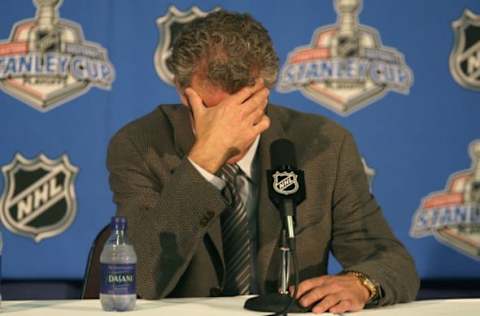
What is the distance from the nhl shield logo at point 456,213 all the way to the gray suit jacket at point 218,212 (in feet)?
5.12

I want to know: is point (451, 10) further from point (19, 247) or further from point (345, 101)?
point (19, 247)

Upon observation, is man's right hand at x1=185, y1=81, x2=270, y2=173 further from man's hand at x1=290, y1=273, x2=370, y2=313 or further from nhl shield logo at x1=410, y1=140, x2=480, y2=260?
nhl shield logo at x1=410, y1=140, x2=480, y2=260

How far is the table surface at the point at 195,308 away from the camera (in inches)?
83.1

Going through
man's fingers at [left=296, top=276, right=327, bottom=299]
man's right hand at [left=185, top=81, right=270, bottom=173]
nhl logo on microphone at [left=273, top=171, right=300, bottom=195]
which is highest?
man's right hand at [left=185, top=81, right=270, bottom=173]

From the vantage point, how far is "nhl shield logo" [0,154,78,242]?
405cm

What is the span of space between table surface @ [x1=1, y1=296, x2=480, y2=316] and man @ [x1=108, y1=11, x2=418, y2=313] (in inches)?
2.3

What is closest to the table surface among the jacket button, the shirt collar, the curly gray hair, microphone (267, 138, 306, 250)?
the jacket button

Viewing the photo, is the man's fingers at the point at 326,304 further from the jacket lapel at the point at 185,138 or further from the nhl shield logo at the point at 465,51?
the nhl shield logo at the point at 465,51

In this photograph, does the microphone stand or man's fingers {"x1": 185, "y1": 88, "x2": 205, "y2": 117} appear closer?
the microphone stand

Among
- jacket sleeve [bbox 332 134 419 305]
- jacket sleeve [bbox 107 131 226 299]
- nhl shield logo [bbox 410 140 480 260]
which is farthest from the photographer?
nhl shield logo [bbox 410 140 480 260]

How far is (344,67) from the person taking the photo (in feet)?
13.6

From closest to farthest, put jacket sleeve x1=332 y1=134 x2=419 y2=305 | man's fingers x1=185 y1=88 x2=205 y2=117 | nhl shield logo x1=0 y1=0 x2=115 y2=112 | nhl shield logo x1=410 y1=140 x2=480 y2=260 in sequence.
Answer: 1. man's fingers x1=185 y1=88 x2=205 y2=117
2. jacket sleeve x1=332 y1=134 x2=419 y2=305
3. nhl shield logo x1=0 y1=0 x2=115 y2=112
4. nhl shield logo x1=410 y1=140 x2=480 y2=260

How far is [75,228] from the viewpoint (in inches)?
161

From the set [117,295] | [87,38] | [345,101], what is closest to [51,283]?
[87,38]
